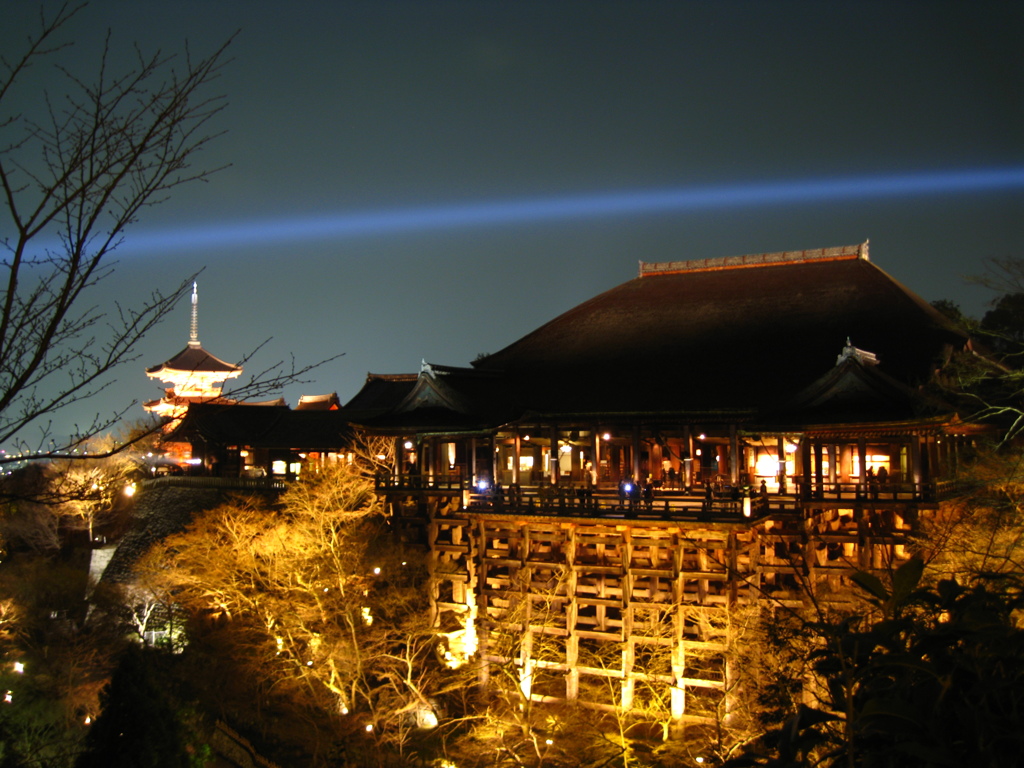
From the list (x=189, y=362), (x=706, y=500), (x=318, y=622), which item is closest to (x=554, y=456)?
(x=706, y=500)

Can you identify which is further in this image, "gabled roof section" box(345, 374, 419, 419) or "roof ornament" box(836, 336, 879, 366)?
"gabled roof section" box(345, 374, 419, 419)

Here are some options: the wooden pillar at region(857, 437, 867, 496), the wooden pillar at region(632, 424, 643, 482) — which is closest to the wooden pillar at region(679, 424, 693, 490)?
the wooden pillar at region(632, 424, 643, 482)

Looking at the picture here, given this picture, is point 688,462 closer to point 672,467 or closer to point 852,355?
point 672,467

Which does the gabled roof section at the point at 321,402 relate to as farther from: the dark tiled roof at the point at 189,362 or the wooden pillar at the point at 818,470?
the wooden pillar at the point at 818,470

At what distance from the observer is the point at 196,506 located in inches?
1250

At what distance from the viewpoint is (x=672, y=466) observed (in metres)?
27.1

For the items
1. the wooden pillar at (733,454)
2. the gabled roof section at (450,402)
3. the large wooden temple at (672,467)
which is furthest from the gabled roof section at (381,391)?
the wooden pillar at (733,454)

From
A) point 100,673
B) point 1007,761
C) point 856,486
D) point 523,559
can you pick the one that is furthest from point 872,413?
point 100,673

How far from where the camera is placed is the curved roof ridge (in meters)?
27.0

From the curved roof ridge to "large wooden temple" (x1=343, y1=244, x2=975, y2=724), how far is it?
66 millimetres

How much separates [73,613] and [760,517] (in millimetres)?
23326

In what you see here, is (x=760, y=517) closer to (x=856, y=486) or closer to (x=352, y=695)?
(x=856, y=486)

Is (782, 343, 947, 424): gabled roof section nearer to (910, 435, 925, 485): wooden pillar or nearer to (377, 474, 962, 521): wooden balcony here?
(910, 435, 925, 485): wooden pillar

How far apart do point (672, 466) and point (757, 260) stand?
8259mm
